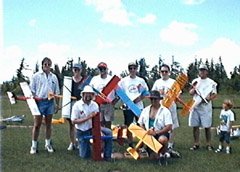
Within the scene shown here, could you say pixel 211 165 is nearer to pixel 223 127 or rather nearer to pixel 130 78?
pixel 223 127

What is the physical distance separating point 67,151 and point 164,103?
1626 mm

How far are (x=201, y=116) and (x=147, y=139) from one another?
163 cm

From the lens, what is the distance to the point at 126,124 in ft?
22.5

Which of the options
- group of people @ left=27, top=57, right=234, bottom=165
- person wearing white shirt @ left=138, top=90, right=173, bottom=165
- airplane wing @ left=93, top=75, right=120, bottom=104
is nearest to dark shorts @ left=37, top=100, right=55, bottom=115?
group of people @ left=27, top=57, right=234, bottom=165

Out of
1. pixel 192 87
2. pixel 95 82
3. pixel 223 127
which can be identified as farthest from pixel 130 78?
pixel 223 127

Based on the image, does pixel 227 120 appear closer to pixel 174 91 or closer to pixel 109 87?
Result: pixel 174 91

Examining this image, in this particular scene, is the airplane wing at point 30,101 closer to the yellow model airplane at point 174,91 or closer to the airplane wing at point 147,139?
the airplane wing at point 147,139

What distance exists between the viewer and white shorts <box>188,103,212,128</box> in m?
7.07

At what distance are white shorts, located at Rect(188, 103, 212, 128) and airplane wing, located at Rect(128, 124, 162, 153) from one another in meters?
1.47

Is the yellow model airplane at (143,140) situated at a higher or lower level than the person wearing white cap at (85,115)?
lower

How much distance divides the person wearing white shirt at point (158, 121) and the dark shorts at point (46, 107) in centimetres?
139

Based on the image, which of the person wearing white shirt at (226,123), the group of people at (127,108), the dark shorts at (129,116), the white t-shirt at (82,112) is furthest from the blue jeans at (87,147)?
the person wearing white shirt at (226,123)

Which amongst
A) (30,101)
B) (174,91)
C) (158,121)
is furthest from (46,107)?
(174,91)

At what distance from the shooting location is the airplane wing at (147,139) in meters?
5.67
